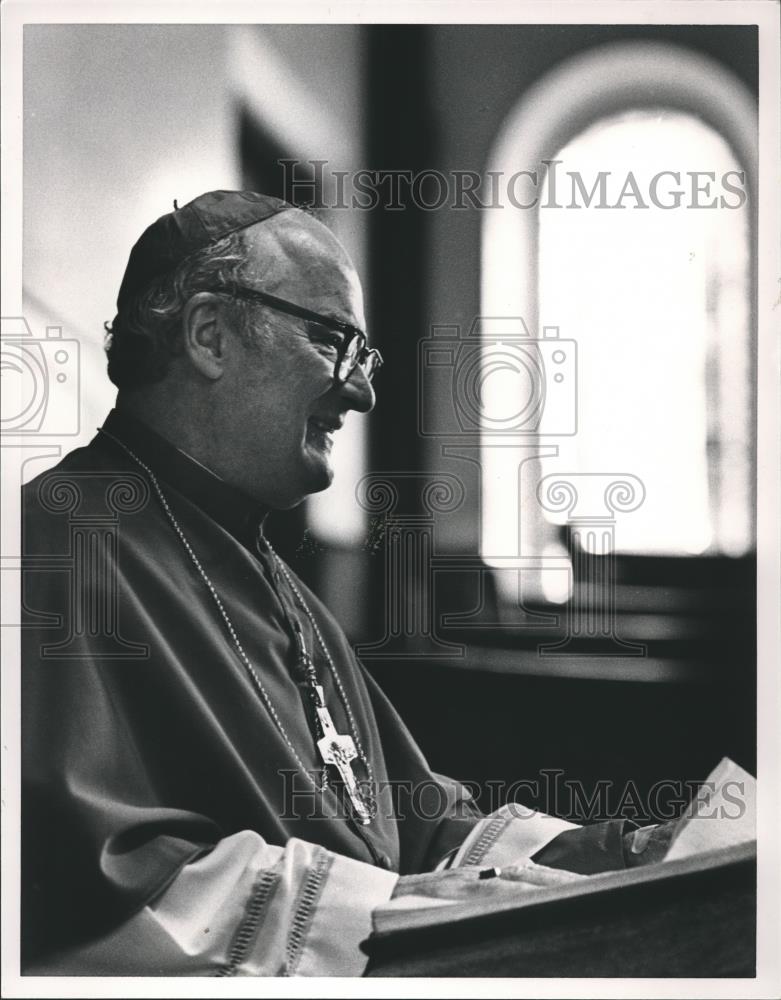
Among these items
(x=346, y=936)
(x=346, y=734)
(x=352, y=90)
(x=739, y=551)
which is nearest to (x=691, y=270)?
(x=739, y=551)

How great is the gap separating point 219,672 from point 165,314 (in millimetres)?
546

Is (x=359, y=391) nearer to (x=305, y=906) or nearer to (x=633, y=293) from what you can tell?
(x=633, y=293)

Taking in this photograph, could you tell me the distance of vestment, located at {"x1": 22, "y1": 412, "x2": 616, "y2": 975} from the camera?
5.67 ft

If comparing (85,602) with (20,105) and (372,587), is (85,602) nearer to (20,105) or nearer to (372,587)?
(372,587)

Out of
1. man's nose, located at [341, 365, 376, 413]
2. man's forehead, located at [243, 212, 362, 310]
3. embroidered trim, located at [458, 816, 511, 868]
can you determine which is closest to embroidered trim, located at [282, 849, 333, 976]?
embroidered trim, located at [458, 816, 511, 868]

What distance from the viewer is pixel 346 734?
6.08 ft

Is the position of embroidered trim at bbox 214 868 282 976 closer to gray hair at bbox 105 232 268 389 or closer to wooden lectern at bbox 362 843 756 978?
wooden lectern at bbox 362 843 756 978

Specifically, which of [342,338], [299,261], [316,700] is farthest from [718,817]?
[299,261]

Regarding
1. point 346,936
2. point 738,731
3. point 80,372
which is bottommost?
point 346,936

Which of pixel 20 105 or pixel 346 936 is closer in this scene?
pixel 346 936

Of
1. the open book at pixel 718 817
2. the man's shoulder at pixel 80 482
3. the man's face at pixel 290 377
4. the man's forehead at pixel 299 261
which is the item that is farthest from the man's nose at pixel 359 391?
the open book at pixel 718 817

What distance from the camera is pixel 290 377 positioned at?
182 cm

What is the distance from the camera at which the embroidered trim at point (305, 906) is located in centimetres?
174

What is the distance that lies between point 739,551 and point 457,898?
2.28ft
